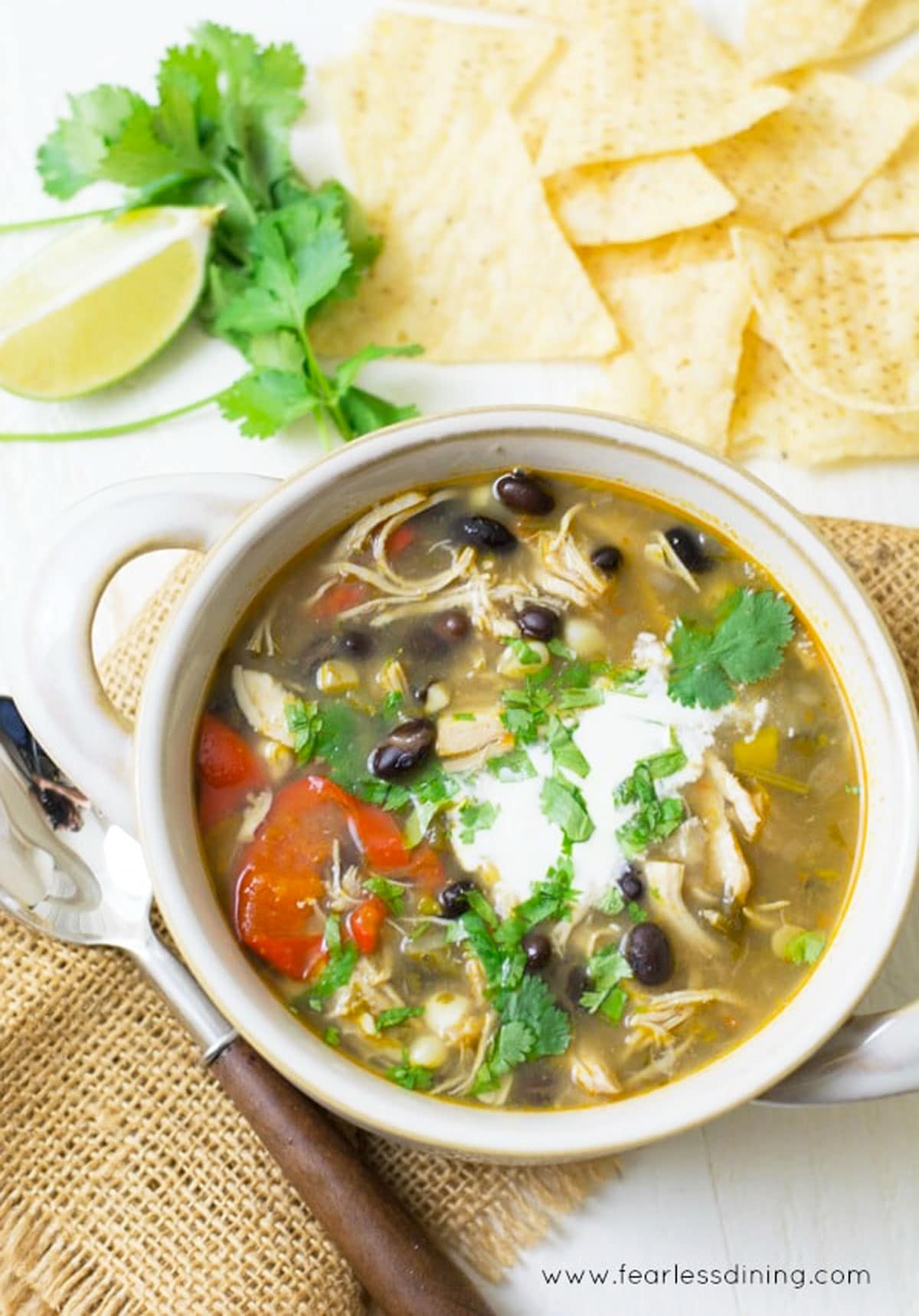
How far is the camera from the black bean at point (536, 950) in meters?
2.41

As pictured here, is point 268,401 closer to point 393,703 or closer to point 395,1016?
point 393,703

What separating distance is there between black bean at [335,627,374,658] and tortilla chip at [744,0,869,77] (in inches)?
65.2

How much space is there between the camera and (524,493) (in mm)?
2520

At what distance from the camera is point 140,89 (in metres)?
3.32

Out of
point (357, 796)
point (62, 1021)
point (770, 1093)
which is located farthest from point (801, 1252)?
point (62, 1021)

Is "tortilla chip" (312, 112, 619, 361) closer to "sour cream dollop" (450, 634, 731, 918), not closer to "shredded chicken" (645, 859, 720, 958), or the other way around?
"sour cream dollop" (450, 634, 731, 918)

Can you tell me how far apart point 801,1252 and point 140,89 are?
279 cm

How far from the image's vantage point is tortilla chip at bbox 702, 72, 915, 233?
3.21 meters

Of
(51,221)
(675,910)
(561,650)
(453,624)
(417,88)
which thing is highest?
(51,221)

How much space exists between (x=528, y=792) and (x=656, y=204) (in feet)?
4.63

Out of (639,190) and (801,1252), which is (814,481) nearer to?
(639,190)

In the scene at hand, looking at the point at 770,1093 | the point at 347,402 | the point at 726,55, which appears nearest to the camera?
the point at 770,1093

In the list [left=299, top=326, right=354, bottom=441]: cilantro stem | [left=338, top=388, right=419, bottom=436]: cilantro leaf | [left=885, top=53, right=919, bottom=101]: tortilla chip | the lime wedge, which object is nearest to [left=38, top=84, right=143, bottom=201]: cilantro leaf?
the lime wedge

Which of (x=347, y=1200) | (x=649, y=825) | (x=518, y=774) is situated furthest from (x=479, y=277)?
(x=347, y=1200)
